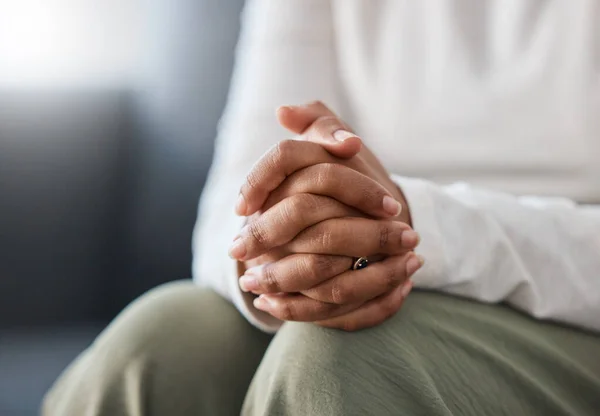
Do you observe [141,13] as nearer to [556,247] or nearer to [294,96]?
[294,96]

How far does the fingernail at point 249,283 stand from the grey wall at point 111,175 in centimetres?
54

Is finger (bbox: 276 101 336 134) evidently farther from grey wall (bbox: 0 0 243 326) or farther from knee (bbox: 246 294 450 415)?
grey wall (bbox: 0 0 243 326)

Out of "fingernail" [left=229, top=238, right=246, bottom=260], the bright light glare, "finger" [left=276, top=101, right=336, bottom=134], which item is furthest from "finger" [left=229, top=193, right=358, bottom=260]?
the bright light glare

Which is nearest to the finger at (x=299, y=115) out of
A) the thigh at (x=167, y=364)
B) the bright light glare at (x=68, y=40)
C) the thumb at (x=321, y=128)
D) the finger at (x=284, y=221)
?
the thumb at (x=321, y=128)

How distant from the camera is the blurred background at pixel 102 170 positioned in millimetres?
1018

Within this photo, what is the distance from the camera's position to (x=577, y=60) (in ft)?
2.41

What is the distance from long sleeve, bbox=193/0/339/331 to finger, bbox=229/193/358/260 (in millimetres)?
216

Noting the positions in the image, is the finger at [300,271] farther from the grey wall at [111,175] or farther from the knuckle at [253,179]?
the grey wall at [111,175]

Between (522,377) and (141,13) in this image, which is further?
(141,13)

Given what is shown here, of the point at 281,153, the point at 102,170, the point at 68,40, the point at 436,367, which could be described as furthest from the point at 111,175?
the point at 436,367

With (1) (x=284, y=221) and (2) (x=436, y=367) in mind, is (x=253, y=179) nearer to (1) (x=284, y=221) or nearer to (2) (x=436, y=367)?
(1) (x=284, y=221)

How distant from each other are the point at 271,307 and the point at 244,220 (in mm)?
102

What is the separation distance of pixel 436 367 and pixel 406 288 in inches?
3.0

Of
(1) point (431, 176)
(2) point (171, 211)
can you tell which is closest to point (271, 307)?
(1) point (431, 176)
